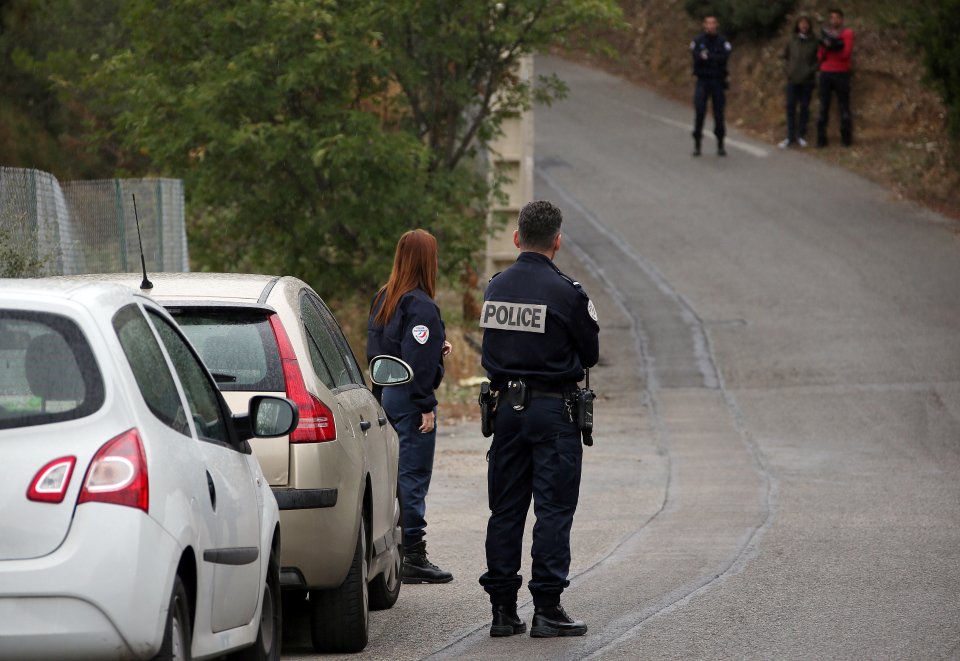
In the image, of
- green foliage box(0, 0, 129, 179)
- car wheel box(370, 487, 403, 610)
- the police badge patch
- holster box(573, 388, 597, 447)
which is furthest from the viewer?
green foliage box(0, 0, 129, 179)

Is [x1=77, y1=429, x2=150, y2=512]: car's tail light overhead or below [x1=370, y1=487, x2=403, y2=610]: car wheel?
overhead

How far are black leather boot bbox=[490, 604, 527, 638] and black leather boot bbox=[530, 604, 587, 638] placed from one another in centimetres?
10

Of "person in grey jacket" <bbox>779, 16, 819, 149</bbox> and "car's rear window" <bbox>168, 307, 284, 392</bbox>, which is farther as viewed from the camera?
"person in grey jacket" <bbox>779, 16, 819, 149</bbox>

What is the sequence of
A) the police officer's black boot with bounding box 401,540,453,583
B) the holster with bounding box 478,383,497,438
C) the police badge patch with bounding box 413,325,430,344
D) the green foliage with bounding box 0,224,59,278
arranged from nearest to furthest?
1. the holster with bounding box 478,383,497,438
2. the police badge patch with bounding box 413,325,430,344
3. the police officer's black boot with bounding box 401,540,453,583
4. the green foliage with bounding box 0,224,59,278

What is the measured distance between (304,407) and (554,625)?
1.57 metres

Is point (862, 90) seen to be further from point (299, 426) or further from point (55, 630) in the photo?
point (55, 630)

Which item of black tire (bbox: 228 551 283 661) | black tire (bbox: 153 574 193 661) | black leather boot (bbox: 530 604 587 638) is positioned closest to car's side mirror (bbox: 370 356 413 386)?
black leather boot (bbox: 530 604 587 638)

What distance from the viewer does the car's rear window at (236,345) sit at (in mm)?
6820

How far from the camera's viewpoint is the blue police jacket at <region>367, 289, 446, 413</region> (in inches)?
352

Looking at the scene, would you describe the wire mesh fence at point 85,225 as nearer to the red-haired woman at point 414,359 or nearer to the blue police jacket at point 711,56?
the red-haired woman at point 414,359

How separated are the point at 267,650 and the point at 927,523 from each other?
6.18 metres

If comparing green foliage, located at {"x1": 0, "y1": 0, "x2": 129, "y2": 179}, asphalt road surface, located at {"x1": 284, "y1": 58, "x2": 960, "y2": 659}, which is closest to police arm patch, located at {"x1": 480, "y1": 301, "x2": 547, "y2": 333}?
asphalt road surface, located at {"x1": 284, "y1": 58, "x2": 960, "y2": 659}

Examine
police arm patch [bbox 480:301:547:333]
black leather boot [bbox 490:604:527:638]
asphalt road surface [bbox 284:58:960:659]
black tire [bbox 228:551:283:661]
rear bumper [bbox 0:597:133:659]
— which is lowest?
asphalt road surface [bbox 284:58:960:659]

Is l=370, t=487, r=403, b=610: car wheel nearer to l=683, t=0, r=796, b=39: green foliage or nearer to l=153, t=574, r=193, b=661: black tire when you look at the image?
l=153, t=574, r=193, b=661: black tire
